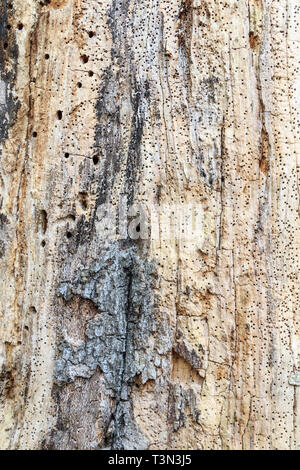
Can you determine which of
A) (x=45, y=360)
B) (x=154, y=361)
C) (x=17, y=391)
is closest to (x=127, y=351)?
(x=154, y=361)

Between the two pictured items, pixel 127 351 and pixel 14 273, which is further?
pixel 14 273

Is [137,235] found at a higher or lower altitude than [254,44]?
lower

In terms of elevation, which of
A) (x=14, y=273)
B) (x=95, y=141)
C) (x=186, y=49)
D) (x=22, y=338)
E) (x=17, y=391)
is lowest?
(x=17, y=391)

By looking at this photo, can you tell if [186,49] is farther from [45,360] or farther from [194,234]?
[45,360]

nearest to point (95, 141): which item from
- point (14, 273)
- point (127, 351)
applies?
point (14, 273)

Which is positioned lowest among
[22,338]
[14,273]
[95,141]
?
[22,338]

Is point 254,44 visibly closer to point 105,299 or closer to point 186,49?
point 186,49
